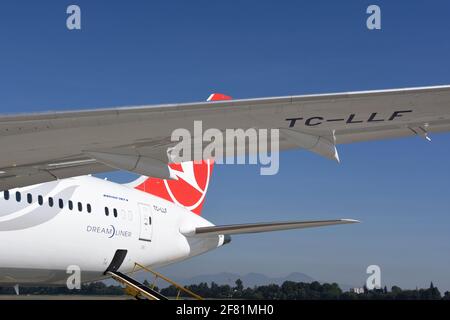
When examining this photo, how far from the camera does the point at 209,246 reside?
2270cm

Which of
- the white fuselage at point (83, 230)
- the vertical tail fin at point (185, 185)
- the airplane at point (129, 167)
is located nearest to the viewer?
the airplane at point (129, 167)

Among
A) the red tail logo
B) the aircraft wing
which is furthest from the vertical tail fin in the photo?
the aircraft wing

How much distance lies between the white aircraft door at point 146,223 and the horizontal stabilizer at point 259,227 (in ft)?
6.02

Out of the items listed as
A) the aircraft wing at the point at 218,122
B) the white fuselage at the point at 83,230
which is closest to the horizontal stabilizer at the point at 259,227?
the white fuselage at the point at 83,230

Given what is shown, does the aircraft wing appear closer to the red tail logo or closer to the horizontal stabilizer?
the horizontal stabilizer

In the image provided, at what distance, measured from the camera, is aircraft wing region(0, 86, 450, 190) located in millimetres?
7020

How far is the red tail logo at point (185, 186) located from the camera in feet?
73.6

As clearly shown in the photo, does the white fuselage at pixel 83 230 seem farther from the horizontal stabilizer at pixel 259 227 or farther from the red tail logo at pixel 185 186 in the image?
the red tail logo at pixel 185 186

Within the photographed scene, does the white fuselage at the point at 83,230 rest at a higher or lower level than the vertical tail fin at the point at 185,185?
lower

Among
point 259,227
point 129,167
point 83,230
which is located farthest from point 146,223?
point 129,167

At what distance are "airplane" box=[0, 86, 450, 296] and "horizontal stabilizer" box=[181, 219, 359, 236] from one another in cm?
4
